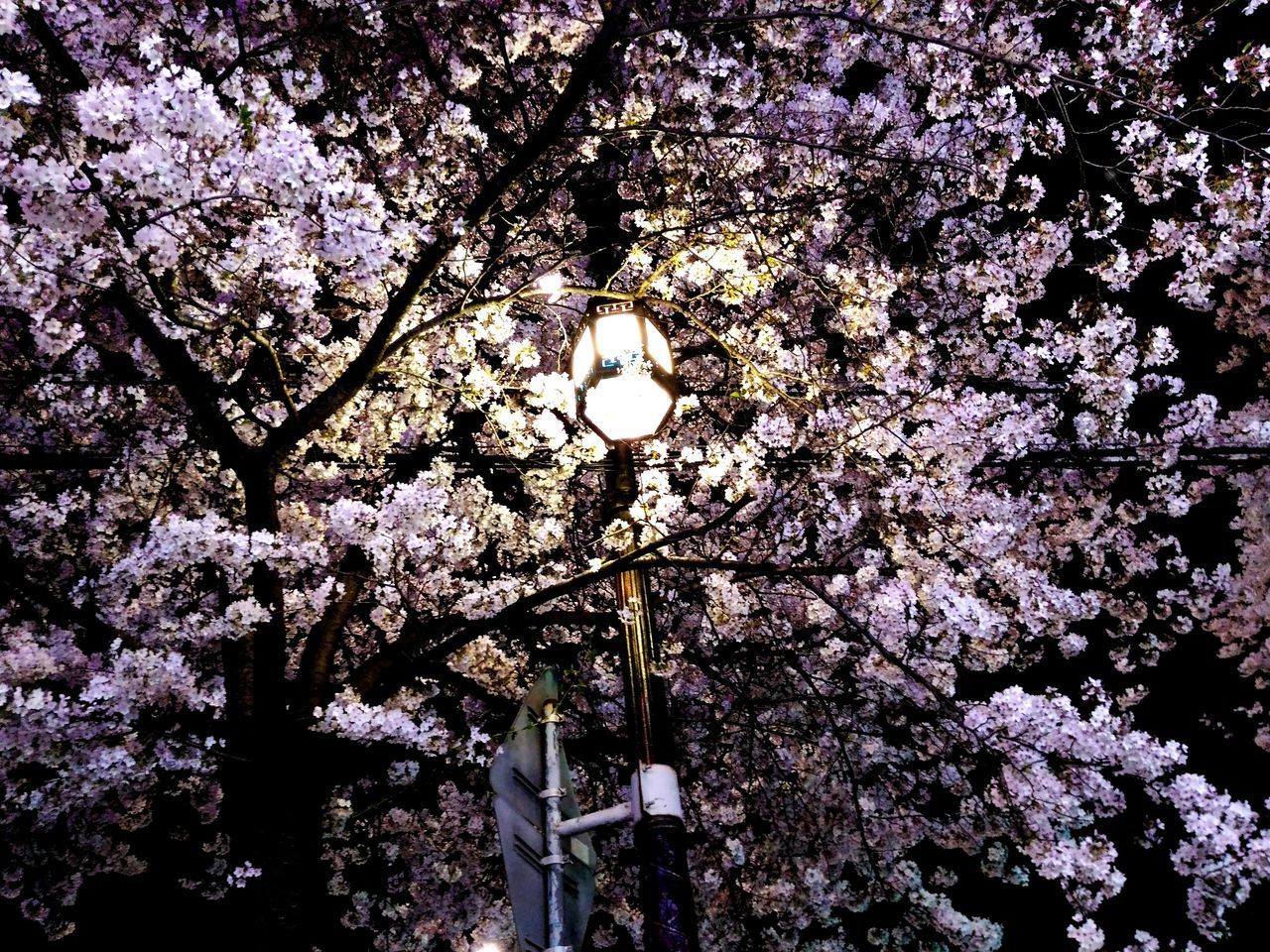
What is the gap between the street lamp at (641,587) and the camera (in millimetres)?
3760

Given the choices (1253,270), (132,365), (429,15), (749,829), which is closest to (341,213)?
(132,365)

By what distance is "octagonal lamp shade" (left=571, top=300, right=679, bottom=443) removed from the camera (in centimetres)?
468

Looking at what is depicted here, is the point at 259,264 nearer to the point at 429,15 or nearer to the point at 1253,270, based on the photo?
the point at 429,15

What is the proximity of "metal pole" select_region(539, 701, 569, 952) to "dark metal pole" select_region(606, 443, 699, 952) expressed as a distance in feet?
1.34

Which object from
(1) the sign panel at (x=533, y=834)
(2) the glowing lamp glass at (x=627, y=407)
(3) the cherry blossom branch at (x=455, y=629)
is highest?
(2) the glowing lamp glass at (x=627, y=407)

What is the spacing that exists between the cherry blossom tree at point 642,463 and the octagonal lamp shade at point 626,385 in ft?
2.37

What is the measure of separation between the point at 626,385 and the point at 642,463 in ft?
11.7

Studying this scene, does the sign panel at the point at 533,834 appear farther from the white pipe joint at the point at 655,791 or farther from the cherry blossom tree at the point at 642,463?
the cherry blossom tree at the point at 642,463

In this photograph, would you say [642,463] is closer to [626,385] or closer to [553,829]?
[626,385]

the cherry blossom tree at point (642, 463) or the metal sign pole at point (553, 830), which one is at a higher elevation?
the cherry blossom tree at point (642, 463)

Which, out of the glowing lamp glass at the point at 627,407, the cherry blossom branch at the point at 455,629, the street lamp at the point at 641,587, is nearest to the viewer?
the street lamp at the point at 641,587

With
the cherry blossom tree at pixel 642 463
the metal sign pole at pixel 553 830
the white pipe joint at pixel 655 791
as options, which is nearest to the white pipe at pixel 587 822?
the metal sign pole at pixel 553 830

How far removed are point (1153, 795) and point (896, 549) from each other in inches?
165

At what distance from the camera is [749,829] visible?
11.6 m
